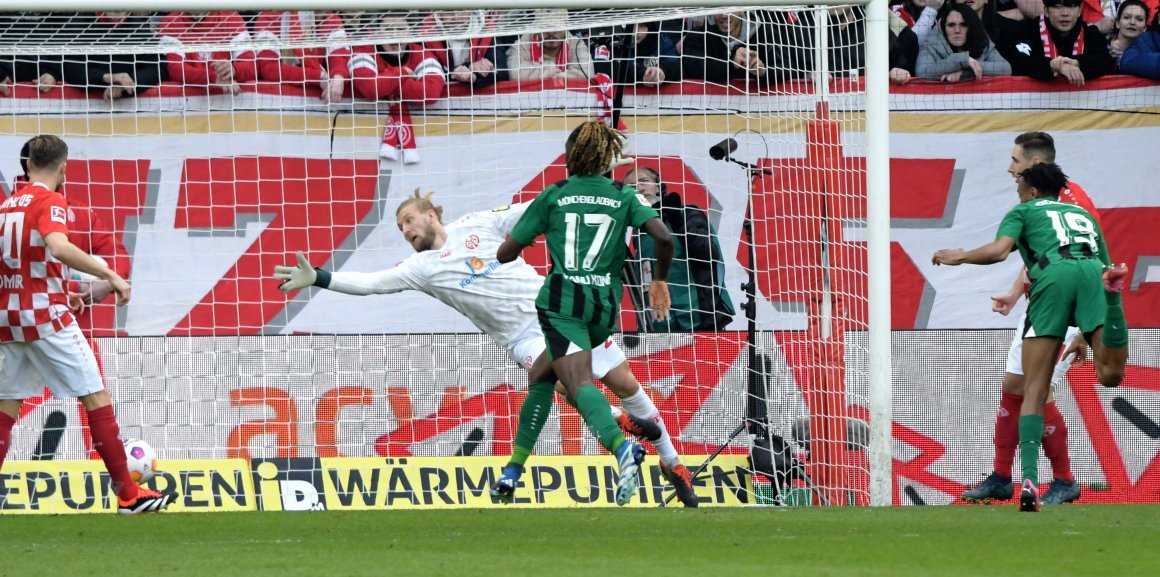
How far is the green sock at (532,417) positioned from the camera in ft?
25.2

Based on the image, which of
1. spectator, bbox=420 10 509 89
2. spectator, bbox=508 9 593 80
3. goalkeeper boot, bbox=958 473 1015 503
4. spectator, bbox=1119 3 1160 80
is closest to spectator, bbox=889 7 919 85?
spectator, bbox=1119 3 1160 80

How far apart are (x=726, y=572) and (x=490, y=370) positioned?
5.68 metres

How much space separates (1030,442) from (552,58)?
16.4ft

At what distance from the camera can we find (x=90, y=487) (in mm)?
9750

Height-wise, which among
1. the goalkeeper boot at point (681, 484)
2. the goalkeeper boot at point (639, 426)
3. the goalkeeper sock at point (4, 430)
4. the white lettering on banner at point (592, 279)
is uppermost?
the white lettering on banner at point (592, 279)

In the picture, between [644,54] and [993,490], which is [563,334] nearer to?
[993,490]

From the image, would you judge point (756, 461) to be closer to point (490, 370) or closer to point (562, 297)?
point (490, 370)

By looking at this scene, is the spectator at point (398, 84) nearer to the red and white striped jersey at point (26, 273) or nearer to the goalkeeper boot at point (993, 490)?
the red and white striped jersey at point (26, 273)

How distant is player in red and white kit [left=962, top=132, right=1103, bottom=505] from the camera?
8430 mm

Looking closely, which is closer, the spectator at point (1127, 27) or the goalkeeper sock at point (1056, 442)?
the goalkeeper sock at point (1056, 442)

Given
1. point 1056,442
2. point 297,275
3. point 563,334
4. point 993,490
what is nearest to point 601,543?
point 563,334

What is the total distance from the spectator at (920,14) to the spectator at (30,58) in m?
6.46

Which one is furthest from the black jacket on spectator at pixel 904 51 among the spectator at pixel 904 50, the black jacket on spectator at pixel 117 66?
the black jacket on spectator at pixel 117 66

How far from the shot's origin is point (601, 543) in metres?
5.92
